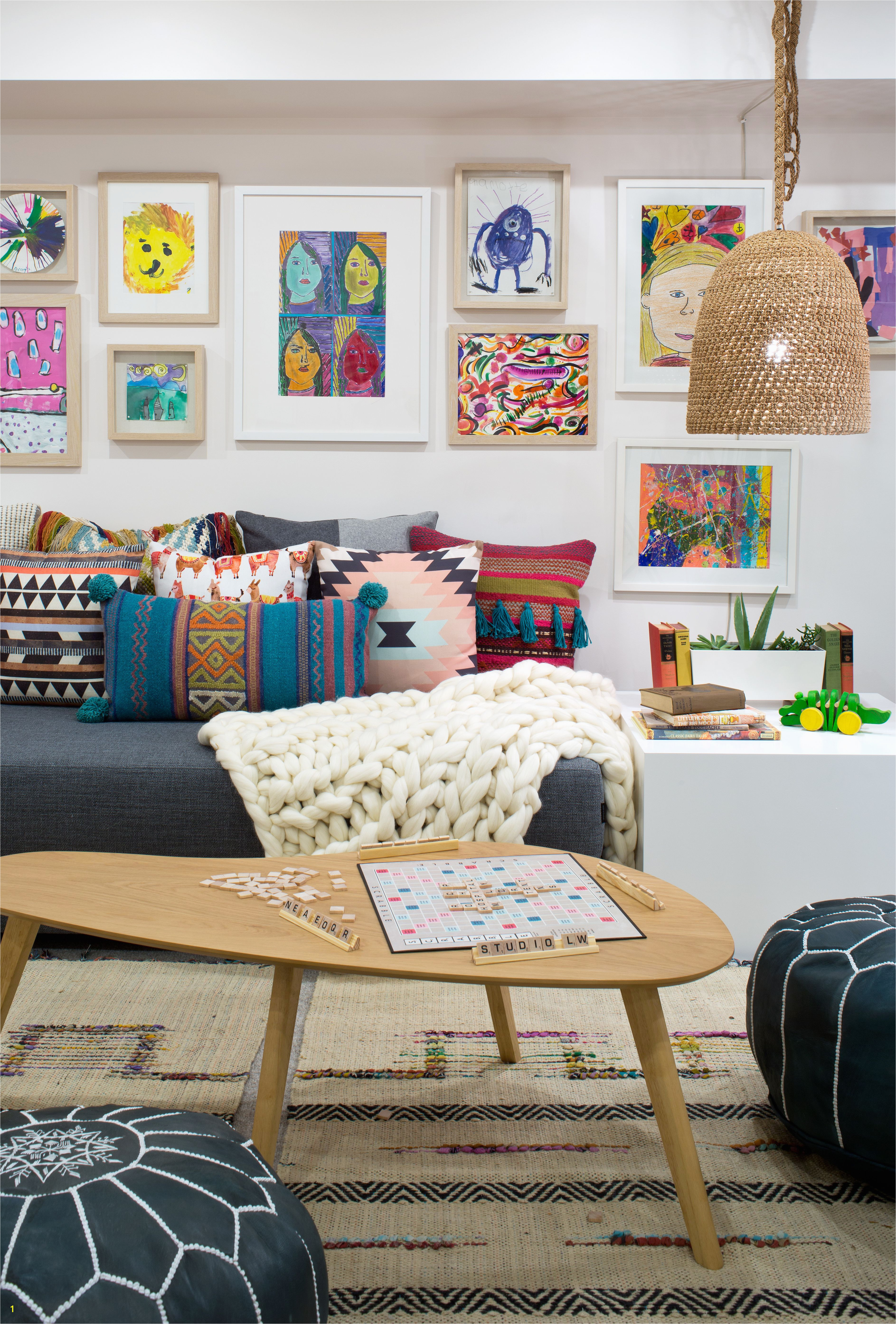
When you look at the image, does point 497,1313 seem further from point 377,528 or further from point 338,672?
point 377,528

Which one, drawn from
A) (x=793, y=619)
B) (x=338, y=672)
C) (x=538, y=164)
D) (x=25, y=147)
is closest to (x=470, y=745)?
(x=338, y=672)

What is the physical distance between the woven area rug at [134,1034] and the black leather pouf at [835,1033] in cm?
81

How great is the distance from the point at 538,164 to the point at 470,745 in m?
1.80

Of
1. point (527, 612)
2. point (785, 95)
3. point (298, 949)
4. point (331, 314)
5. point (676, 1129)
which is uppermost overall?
point (785, 95)

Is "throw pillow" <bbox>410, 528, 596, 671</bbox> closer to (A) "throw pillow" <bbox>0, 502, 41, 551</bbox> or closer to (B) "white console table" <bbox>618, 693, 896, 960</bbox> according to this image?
(B) "white console table" <bbox>618, 693, 896, 960</bbox>

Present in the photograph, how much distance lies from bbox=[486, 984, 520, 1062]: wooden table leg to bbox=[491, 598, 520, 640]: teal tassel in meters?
1.10

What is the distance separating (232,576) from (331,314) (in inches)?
35.3

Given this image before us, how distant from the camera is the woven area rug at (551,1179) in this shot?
3.53ft

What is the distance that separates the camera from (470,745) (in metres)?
1.85

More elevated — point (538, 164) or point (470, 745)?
point (538, 164)

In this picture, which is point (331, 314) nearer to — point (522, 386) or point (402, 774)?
point (522, 386)

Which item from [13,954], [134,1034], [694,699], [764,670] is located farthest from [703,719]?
[13,954]

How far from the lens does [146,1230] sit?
781 mm

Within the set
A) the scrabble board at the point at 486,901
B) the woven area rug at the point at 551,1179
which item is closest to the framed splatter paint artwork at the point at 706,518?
the woven area rug at the point at 551,1179
